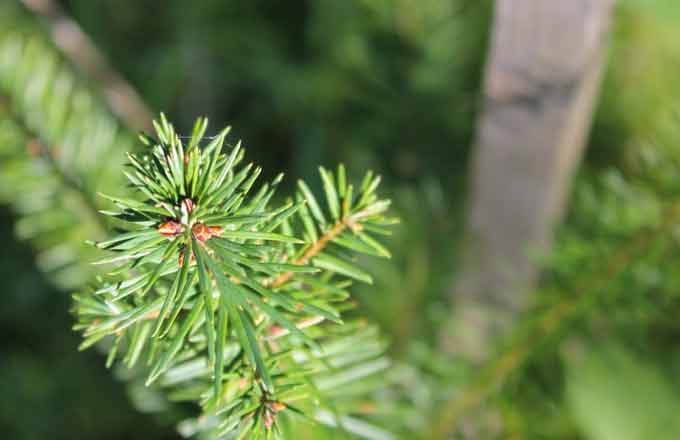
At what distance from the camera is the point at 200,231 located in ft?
0.62

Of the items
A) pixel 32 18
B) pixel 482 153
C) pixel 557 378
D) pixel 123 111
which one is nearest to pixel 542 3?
pixel 482 153

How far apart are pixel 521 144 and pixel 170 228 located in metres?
0.31

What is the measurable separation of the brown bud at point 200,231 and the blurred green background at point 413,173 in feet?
0.65

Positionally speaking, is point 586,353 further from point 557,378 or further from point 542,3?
point 542,3

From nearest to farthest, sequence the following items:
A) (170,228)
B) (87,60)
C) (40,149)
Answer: (170,228), (40,149), (87,60)

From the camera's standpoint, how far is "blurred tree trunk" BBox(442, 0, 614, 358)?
38 centimetres

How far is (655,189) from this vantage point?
1.31 ft

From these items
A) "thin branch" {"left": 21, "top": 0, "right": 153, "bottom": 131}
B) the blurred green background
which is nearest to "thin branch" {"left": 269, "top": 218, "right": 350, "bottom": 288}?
the blurred green background

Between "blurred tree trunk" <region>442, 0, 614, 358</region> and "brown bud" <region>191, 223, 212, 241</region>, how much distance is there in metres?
0.26

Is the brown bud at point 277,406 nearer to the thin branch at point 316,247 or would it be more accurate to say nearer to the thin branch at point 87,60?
the thin branch at point 316,247

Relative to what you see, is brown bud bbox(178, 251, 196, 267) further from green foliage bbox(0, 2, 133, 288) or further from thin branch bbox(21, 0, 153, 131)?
thin branch bbox(21, 0, 153, 131)

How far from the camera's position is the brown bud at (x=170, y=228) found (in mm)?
190

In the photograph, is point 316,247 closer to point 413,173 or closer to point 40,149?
point 40,149

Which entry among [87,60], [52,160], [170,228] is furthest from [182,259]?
[87,60]
